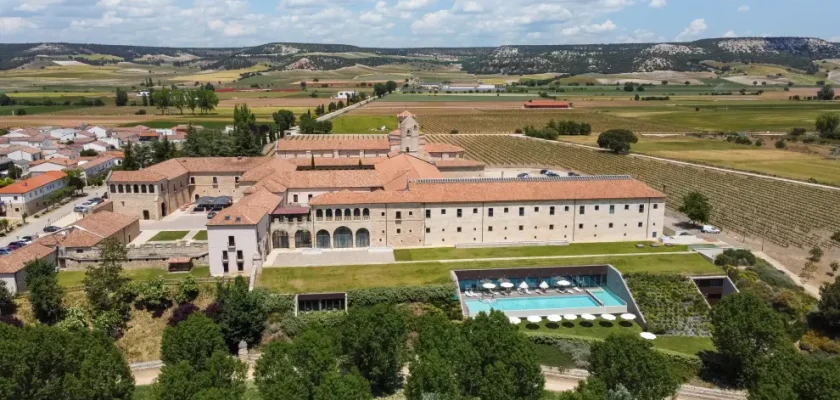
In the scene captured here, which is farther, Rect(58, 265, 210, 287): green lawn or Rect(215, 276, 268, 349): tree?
Rect(58, 265, 210, 287): green lawn

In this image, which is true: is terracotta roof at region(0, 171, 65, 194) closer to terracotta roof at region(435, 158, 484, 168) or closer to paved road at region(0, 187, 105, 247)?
paved road at region(0, 187, 105, 247)

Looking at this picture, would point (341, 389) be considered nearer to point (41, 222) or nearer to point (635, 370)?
point (635, 370)

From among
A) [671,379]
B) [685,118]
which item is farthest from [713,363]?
[685,118]

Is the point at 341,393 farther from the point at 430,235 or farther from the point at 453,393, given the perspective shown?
the point at 430,235

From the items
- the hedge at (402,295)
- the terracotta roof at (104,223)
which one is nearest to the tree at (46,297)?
the terracotta roof at (104,223)

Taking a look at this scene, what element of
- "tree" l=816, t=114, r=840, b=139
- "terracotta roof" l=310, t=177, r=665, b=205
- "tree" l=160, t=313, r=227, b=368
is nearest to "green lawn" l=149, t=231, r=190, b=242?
"terracotta roof" l=310, t=177, r=665, b=205

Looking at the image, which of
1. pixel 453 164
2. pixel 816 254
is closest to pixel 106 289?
pixel 453 164
